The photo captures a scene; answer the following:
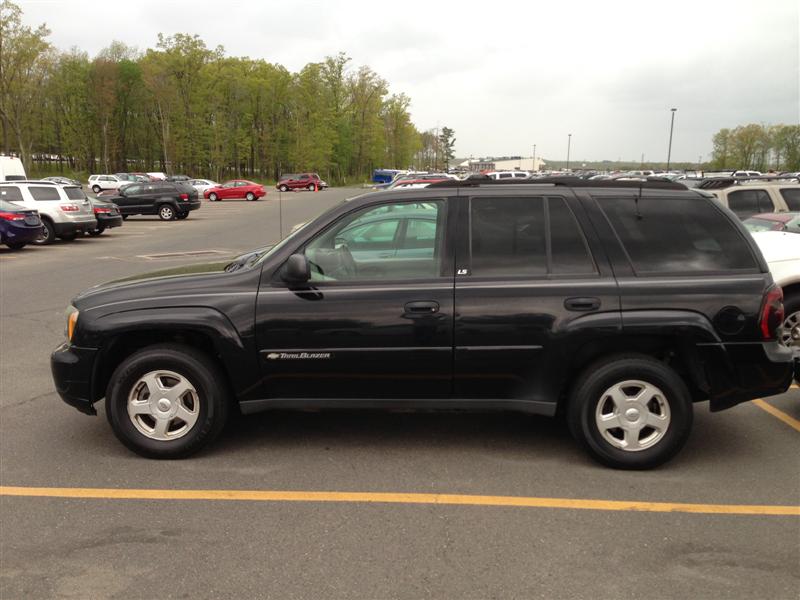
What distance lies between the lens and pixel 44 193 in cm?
1900

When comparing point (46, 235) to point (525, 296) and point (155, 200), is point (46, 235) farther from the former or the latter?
point (525, 296)

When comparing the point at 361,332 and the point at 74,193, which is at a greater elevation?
the point at 74,193

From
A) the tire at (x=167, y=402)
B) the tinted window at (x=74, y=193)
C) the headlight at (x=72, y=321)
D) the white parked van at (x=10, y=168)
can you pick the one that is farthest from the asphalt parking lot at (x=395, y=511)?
the white parked van at (x=10, y=168)

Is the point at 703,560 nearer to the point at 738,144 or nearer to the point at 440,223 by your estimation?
the point at 440,223

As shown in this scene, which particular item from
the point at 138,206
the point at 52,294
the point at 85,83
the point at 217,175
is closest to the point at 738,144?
the point at 217,175

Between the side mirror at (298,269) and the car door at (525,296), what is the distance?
0.93 metres

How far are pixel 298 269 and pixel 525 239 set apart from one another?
56.8 inches

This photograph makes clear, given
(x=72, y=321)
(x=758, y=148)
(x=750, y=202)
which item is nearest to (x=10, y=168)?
(x=750, y=202)

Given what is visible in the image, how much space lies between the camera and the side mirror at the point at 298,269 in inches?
156

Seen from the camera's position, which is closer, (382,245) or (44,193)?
(382,245)

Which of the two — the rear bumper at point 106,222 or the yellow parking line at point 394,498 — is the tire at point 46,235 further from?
the yellow parking line at point 394,498

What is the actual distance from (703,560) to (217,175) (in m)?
90.0

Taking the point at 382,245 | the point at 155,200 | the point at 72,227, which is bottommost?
the point at 72,227

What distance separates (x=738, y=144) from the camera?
11231cm
